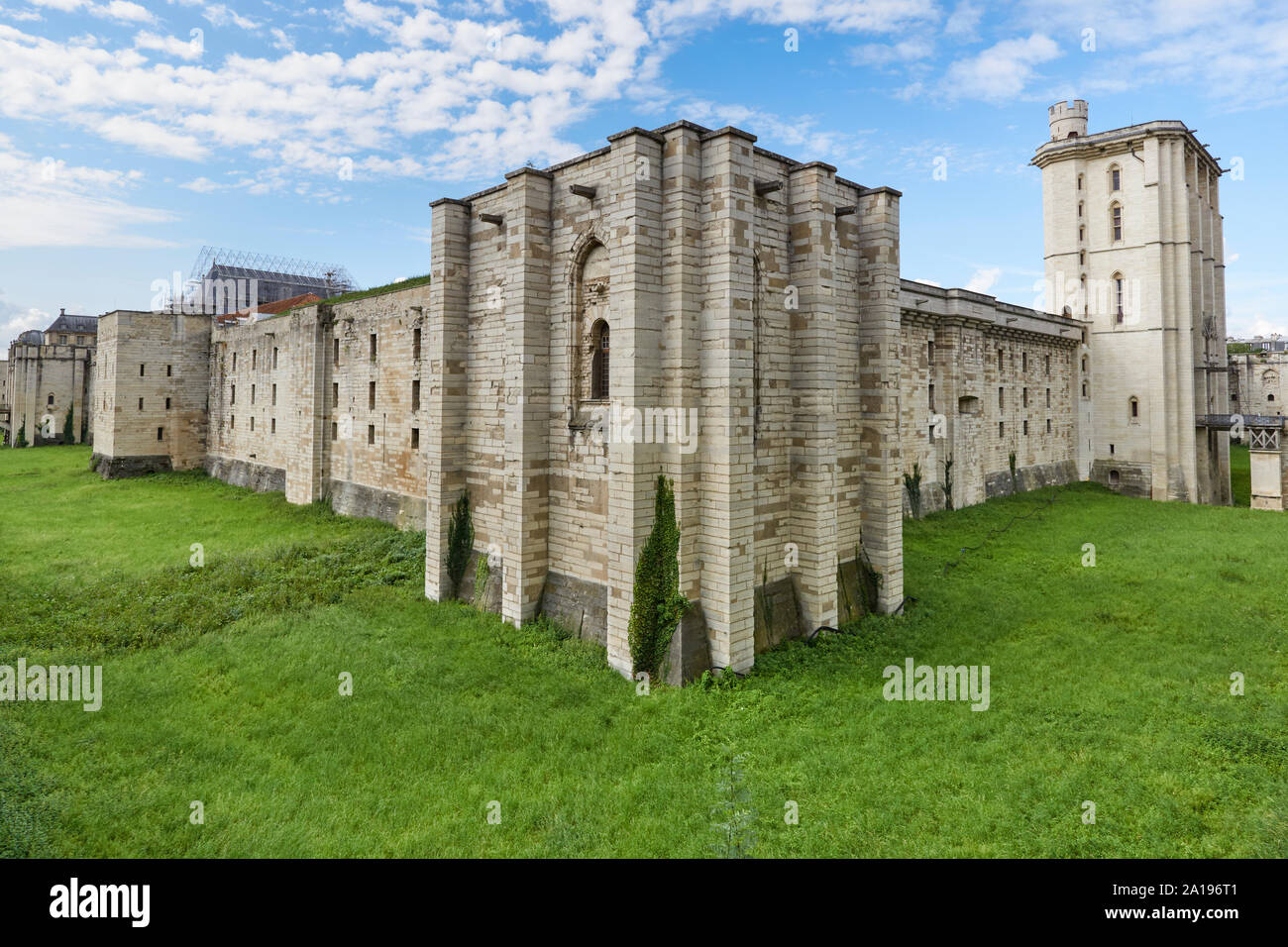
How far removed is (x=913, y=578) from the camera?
17.0 metres

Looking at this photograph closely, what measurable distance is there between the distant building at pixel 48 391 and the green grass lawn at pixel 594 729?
5041cm

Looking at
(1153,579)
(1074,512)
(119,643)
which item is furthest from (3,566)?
(1074,512)

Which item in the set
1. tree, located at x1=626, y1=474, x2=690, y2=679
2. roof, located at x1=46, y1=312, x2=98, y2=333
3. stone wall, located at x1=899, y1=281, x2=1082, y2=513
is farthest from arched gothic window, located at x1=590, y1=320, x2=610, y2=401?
roof, located at x1=46, y1=312, x2=98, y2=333

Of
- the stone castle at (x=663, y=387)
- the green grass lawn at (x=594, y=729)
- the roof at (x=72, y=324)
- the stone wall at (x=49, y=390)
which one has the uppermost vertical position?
the roof at (x=72, y=324)

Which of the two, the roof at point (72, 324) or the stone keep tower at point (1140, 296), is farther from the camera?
the roof at point (72, 324)

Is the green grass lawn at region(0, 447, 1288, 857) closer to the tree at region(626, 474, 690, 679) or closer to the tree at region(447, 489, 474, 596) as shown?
the tree at region(626, 474, 690, 679)

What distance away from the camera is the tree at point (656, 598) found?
11.0m

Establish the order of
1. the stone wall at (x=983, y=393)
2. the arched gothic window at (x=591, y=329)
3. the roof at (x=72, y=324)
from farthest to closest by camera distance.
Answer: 1. the roof at (x=72, y=324)
2. the stone wall at (x=983, y=393)
3. the arched gothic window at (x=591, y=329)

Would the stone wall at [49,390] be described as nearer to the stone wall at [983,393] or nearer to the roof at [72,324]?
the roof at [72,324]

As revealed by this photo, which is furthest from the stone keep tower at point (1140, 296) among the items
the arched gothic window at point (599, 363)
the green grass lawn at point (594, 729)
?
the arched gothic window at point (599, 363)

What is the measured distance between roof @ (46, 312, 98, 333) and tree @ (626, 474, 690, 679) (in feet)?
248

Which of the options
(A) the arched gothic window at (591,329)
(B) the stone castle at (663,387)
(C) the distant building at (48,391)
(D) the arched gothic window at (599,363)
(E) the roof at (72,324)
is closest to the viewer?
(B) the stone castle at (663,387)

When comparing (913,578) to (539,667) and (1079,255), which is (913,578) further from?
(1079,255)

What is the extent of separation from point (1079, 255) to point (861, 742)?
124 feet
